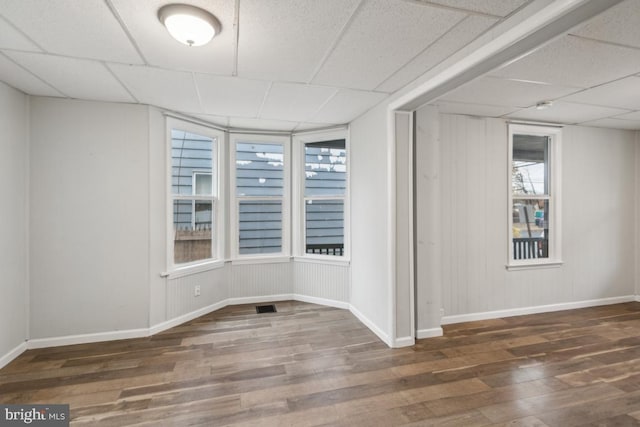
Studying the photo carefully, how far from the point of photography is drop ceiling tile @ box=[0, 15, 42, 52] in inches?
73.5

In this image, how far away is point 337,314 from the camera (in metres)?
3.99

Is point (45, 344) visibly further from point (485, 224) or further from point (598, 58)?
point (598, 58)

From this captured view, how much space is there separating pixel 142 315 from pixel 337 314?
2.22 meters

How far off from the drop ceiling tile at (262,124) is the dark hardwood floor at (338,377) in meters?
2.48

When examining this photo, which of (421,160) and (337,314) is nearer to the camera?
(421,160)

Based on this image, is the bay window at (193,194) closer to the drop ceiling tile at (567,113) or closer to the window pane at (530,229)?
the drop ceiling tile at (567,113)

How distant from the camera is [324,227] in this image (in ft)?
14.8

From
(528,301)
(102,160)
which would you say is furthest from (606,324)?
(102,160)

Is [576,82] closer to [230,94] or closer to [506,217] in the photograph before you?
[506,217]

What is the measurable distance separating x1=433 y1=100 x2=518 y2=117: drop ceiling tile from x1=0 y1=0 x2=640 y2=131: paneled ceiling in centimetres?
2

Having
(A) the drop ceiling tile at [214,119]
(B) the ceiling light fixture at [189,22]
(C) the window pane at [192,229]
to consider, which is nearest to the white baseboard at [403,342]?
(C) the window pane at [192,229]

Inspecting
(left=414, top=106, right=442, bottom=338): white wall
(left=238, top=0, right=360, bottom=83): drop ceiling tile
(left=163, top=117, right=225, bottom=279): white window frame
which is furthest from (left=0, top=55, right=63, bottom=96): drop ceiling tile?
(left=414, top=106, right=442, bottom=338): white wall

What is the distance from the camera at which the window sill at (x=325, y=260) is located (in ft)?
13.8

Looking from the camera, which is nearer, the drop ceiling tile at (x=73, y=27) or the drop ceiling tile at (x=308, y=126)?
the drop ceiling tile at (x=73, y=27)
